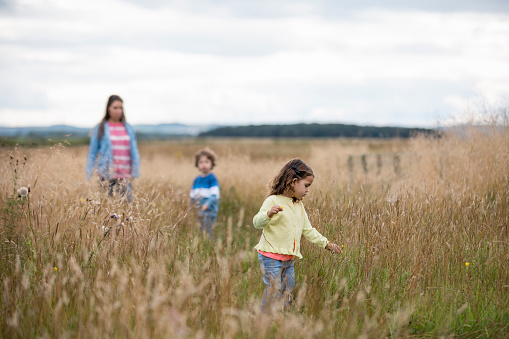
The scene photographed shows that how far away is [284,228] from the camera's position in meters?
3.26

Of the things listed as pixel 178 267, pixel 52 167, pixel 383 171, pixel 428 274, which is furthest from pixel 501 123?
pixel 52 167

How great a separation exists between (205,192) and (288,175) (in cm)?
272

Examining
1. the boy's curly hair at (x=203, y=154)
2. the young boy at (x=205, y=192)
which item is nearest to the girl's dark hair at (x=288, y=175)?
the young boy at (x=205, y=192)

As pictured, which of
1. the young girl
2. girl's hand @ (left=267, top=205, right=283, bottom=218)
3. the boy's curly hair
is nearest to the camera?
girl's hand @ (left=267, top=205, right=283, bottom=218)

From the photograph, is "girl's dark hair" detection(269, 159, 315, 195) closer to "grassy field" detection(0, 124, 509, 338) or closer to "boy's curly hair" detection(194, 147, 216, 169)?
"grassy field" detection(0, 124, 509, 338)

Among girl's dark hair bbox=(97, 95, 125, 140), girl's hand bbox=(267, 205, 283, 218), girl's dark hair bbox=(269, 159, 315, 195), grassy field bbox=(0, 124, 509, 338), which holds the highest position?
girl's dark hair bbox=(97, 95, 125, 140)

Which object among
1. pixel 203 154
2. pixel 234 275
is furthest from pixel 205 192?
pixel 234 275

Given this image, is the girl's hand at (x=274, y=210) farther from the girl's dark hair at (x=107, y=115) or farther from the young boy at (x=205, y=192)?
the girl's dark hair at (x=107, y=115)

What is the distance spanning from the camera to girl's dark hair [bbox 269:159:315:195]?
327 cm

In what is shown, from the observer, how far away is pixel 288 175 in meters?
3.29

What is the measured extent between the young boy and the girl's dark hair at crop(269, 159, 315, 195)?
7.99ft

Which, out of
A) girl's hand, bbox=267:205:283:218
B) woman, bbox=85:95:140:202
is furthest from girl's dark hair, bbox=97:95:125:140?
girl's hand, bbox=267:205:283:218

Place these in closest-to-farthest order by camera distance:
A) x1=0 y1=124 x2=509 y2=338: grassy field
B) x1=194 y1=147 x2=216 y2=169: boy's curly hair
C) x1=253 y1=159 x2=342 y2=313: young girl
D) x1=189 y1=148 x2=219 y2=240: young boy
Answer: x1=0 y1=124 x2=509 y2=338: grassy field
x1=253 y1=159 x2=342 y2=313: young girl
x1=189 y1=148 x2=219 y2=240: young boy
x1=194 y1=147 x2=216 y2=169: boy's curly hair

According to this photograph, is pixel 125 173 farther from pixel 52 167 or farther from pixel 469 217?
pixel 469 217
